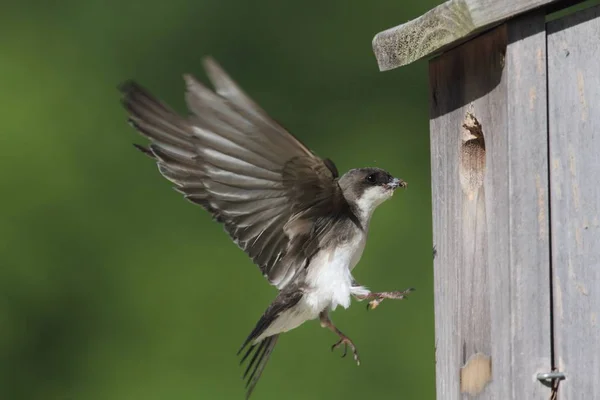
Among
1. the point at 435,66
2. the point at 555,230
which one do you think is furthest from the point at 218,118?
the point at 555,230

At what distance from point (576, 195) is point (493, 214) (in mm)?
205

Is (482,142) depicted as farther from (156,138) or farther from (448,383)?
(156,138)

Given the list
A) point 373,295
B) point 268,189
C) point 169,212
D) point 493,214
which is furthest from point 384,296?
point 169,212

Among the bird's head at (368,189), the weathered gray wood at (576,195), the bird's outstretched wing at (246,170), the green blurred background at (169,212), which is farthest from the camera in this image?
the green blurred background at (169,212)

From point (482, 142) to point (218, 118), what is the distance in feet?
1.64

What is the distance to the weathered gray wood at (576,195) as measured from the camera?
197 centimetres

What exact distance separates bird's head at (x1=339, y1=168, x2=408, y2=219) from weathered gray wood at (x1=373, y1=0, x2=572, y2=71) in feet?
1.77

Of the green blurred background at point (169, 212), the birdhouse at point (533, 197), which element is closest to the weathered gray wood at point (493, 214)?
the birdhouse at point (533, 197)

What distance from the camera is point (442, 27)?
221 cm

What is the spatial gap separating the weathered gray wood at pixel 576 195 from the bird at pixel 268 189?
52cm

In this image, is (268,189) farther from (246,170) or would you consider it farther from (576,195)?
(576,195)

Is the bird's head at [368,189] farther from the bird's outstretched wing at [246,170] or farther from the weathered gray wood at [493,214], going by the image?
the weathered gray wood at [493,214]

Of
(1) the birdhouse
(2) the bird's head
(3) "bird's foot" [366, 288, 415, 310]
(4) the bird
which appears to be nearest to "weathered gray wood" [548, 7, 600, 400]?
(1) the birdhouse

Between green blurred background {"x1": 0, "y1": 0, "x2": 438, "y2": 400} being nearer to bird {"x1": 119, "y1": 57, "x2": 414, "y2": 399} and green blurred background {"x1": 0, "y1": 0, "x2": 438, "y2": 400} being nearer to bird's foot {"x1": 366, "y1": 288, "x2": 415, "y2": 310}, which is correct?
bird {"x1": 119, "y1": 57, "x2": 414, "y2": 399}
